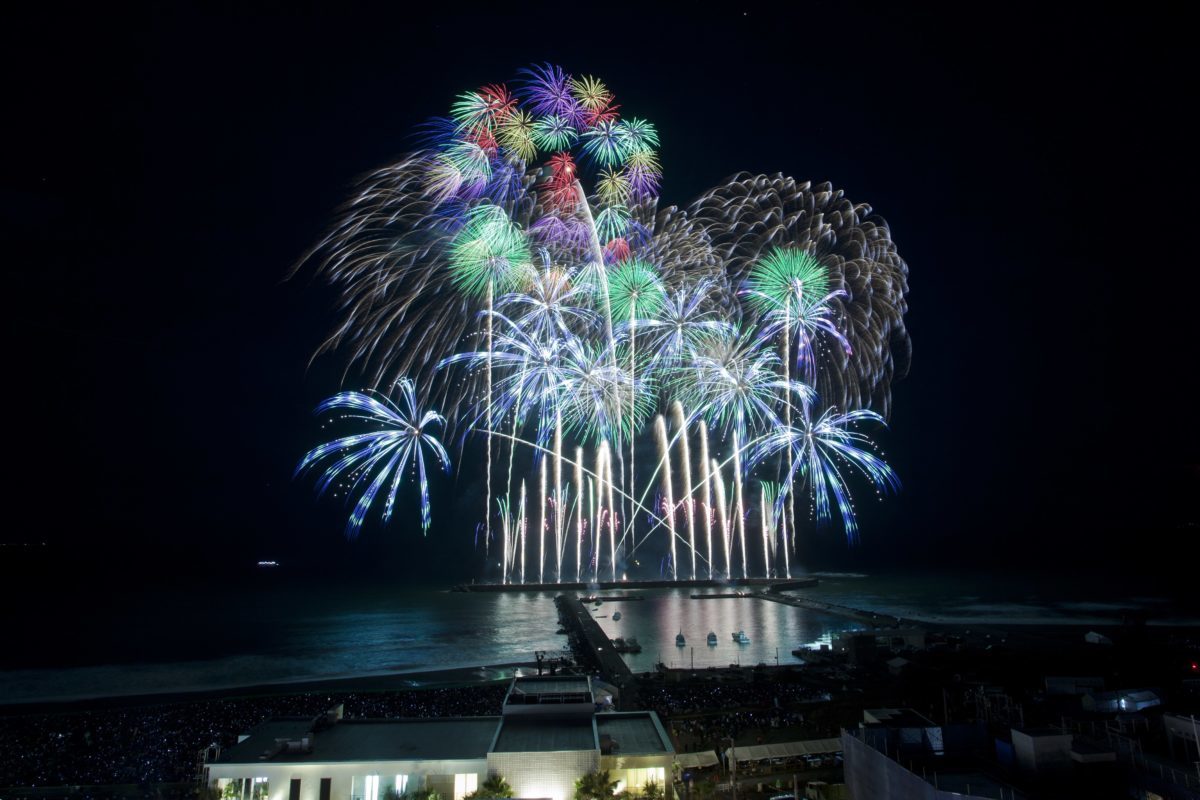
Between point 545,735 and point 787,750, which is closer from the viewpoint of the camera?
point 545,735

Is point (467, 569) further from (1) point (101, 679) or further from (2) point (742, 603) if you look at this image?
(1) point (101, 679)

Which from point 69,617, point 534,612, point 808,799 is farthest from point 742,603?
point 69,617

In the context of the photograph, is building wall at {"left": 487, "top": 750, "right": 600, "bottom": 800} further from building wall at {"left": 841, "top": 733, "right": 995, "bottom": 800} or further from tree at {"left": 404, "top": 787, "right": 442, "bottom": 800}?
building wall at {"left": 841, "top": 733, "right": 995, "bottom": 800}

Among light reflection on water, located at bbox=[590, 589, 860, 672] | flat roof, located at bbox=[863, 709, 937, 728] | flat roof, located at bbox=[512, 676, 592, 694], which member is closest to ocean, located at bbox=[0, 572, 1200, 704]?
light reflection on water, located at bbox=[590, 589, 860, 672]

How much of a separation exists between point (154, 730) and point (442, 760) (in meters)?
16.0

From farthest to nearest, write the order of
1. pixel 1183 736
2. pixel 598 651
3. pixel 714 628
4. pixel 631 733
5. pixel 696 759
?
1. pixel 714 628
2. pixel 598 651
3. pixel 696 759
4. pixel 631 733
5. pixel 1183 736

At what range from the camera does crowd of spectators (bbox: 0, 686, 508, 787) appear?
20.2 meters

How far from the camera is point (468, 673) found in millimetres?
37938

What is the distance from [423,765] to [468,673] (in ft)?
79.8

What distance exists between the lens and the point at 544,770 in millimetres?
14125

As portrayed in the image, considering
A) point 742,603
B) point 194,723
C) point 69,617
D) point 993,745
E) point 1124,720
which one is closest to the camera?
point 993,745

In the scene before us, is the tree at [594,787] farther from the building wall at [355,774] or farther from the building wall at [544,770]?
the building wall at [355,774]

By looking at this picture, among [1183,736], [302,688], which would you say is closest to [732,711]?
[1183,736]

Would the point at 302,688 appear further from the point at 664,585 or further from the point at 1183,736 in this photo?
the point at 664,585
